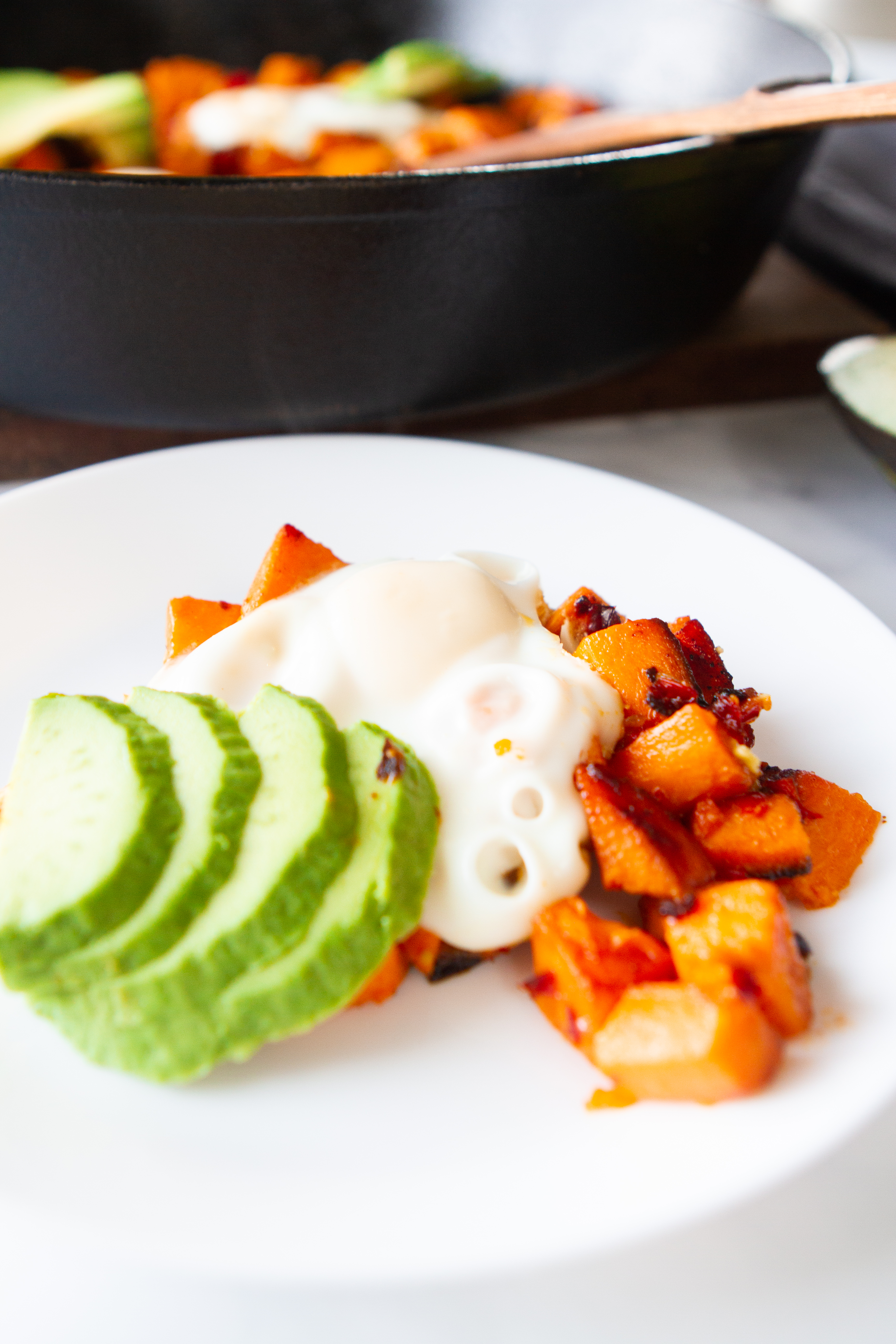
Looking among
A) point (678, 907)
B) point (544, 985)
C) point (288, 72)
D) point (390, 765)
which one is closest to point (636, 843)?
point (678, 907)

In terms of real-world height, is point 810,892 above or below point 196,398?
above

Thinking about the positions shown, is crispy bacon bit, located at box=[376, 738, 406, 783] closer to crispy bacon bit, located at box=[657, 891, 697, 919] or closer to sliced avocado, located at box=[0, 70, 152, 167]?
crispy bacon bit, located at box=[657, 891, 697, 919]

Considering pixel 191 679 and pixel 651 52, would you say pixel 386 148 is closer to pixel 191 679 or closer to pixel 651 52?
pixel 651 52

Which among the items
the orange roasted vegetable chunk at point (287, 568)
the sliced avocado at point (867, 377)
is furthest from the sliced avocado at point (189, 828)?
the sliced avocado at point (867, 377)

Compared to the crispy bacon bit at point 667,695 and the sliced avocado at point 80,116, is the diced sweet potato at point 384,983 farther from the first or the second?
the sliced avocado at point 80,116

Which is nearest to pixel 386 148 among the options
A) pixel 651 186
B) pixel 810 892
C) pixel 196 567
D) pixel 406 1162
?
pixel 651 186

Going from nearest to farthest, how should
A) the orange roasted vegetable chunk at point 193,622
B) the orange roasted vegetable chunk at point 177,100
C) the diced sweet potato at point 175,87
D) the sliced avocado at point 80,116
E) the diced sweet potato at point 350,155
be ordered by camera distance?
the orange roasted vegetable chunk at point 193,622, the sliced avocado at point 80,116, the diced sweet potato at point 350,155, the orange roasted vegetable chunk at point 177,100, the diced sweet potato at point 175,87
